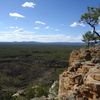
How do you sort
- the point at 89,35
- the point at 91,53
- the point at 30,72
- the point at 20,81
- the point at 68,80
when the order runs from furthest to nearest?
1. the point at 30,72
2. the point at 20,81
3. the point at 89,35
4. the point at 91,53
5. the point at 68,80

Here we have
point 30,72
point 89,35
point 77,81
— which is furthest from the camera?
point 30,72

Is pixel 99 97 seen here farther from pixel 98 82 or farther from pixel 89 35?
pixel 89 35

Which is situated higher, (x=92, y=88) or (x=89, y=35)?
(x=89, y=35)

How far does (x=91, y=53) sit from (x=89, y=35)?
24.9 metres

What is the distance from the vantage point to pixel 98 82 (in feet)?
69.8

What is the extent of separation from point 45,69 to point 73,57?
112 meters

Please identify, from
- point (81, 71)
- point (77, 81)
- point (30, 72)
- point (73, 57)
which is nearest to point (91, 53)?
point (73, 57)

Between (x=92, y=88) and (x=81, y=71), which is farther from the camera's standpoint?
(x=81, y=71)

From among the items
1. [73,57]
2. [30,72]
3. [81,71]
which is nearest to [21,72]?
[30,72]

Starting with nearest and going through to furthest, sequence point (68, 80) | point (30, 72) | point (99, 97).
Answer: point (99, 97) → point (68, 80) → point (30, 72)

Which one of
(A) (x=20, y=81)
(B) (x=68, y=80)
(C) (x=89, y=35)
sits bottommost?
(A) (x=20, y=81)

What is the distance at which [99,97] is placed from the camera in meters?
20.6

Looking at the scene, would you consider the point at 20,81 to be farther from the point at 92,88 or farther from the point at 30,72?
the point at 92,88

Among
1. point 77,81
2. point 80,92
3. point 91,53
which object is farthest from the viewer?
point 91,53
